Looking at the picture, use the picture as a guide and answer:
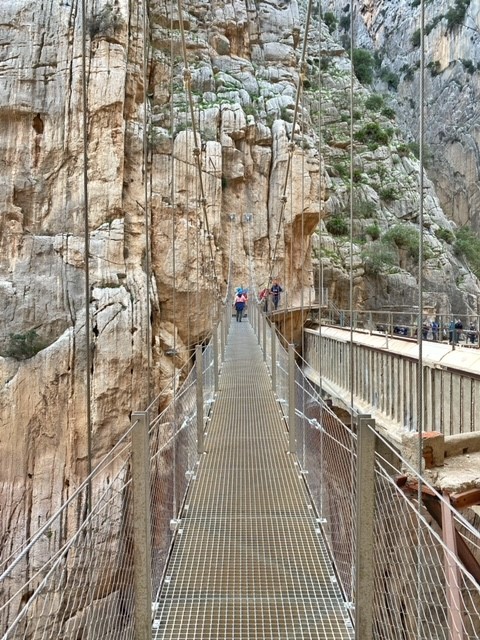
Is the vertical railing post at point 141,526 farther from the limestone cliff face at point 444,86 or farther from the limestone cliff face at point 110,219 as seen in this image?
the limestone cliff face at point 444,86

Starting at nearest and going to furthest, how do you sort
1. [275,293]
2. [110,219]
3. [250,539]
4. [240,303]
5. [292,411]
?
1. [250,539]
2. [292,411]
3. [110,219]
4. [275,293]
5. [240,303]

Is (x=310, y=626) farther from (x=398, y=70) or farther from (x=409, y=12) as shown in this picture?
(x=409, y=12)

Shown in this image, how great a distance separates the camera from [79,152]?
1140 centimetres

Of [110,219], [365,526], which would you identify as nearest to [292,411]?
[365,526]

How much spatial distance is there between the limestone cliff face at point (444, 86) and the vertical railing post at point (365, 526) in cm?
2974

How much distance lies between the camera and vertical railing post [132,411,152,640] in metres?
1.54

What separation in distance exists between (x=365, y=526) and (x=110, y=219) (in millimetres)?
10636

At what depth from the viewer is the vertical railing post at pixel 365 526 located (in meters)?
1.50

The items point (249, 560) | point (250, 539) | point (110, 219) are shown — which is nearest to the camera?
point (249, 560)

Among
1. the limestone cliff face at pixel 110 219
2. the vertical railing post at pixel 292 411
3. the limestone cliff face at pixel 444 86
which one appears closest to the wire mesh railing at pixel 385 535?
the vertical railing post at pixel 292 411

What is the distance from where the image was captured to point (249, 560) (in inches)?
83.4

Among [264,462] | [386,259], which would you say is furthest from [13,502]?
[386,259]

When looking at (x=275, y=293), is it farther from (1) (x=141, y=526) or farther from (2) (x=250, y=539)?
(1) (x=141, y=526)

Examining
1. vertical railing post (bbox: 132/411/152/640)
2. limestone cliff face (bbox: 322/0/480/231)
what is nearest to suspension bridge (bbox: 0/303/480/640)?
vertical railing post (bbox: 132/411/152/640)
